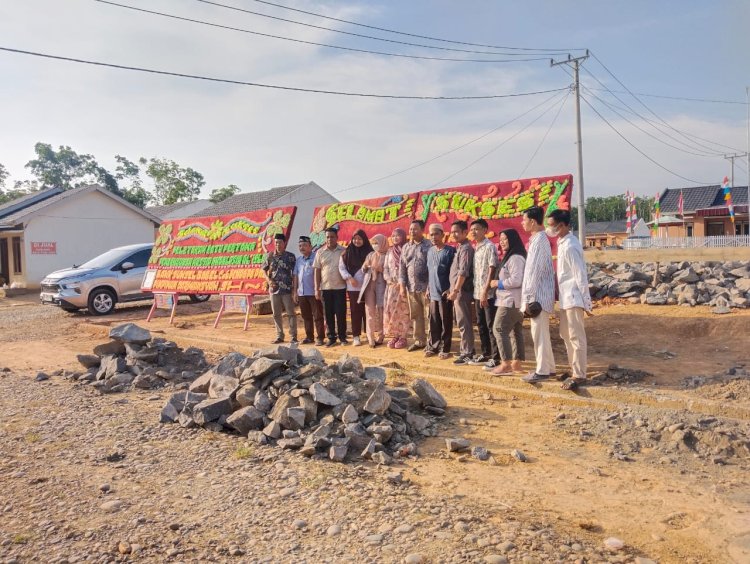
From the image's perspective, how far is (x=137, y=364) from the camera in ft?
24.5

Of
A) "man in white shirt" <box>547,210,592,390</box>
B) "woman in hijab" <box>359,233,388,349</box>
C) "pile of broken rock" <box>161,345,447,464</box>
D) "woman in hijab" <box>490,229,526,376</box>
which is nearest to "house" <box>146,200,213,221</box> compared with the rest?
"woman in hijab" <box>359,233,388,349</box>

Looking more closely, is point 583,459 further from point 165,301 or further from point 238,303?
point 165,301

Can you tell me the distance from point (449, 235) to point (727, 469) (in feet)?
17.6

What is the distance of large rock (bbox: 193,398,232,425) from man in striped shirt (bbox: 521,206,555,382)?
119 inches

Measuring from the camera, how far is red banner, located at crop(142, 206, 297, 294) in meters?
10.8

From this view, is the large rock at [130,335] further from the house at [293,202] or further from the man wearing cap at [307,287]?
the house at [293,202]

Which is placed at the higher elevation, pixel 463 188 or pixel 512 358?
pixel 463 188

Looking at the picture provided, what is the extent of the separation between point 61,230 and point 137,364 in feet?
68.1

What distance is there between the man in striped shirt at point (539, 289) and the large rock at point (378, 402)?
1.78 m

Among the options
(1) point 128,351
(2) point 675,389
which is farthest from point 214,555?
(1) point 128,351

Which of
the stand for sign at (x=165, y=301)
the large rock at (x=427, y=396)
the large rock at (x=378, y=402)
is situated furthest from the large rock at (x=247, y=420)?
the stand for sign at (x=165, y=301)

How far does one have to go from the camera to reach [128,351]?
771cm

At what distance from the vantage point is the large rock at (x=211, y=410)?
520 centimetres

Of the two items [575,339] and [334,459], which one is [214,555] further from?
[575,339]
